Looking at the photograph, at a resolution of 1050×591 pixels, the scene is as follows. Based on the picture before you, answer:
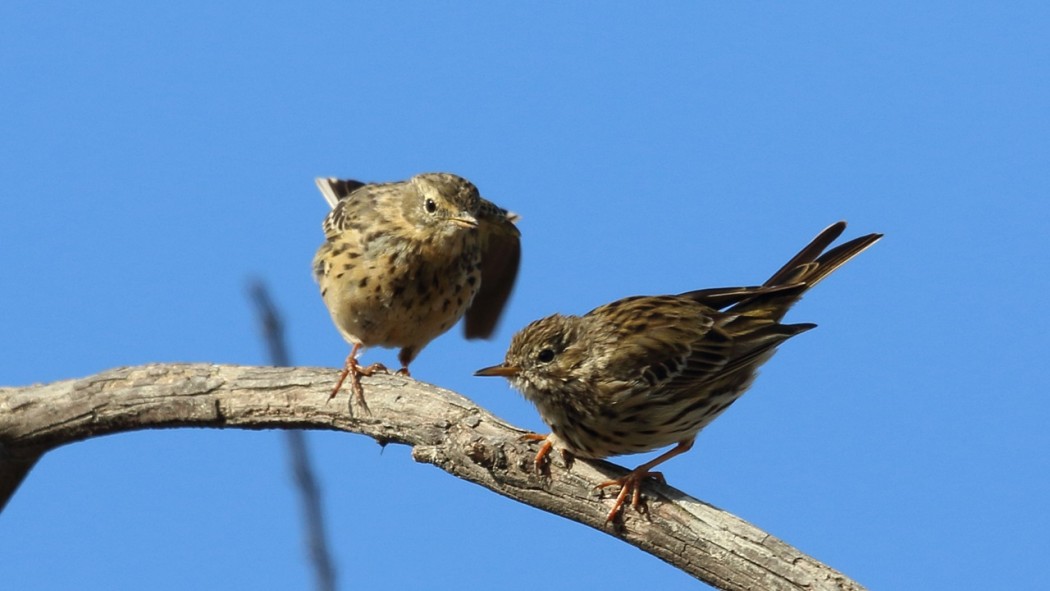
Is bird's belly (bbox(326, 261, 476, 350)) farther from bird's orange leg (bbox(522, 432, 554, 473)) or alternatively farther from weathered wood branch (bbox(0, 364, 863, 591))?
bird's orange leg (bbox(522, 432, 554, 473))

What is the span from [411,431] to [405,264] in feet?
6.77

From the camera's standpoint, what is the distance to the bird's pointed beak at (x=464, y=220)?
8734 millimetres

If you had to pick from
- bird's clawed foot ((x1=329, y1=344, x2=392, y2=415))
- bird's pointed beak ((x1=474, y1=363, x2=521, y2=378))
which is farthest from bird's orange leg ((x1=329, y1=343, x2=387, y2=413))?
bird's pointed beak ((x1=474, y1=363, x2=521, y2=378))

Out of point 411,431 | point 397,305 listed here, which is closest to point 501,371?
point 411,431

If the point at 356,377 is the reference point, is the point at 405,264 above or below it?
above

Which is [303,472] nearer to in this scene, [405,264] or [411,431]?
[411,431]

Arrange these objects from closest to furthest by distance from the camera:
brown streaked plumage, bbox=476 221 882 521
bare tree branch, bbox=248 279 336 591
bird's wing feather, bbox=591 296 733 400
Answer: bare tree branch, bbox=248 279 336 591
brown streaked plumage, bbox=476 221 882 521
bird's wing feather, bbox=591 296 733 400

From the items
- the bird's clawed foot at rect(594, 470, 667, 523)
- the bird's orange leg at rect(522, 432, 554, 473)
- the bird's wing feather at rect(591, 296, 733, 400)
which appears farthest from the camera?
the bird's wing feather at rect(591, 296, 733, 400)

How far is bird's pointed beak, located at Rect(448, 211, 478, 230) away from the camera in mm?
8734

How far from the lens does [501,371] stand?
23.1ft

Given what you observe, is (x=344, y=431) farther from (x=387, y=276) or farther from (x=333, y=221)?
(x=333, y=221)

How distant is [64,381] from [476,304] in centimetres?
368

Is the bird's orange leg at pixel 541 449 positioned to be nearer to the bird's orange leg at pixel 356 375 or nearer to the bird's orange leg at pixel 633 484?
the bird's orange leg at pixel 633 484

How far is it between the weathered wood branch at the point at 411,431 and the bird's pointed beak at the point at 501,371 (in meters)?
0.21
